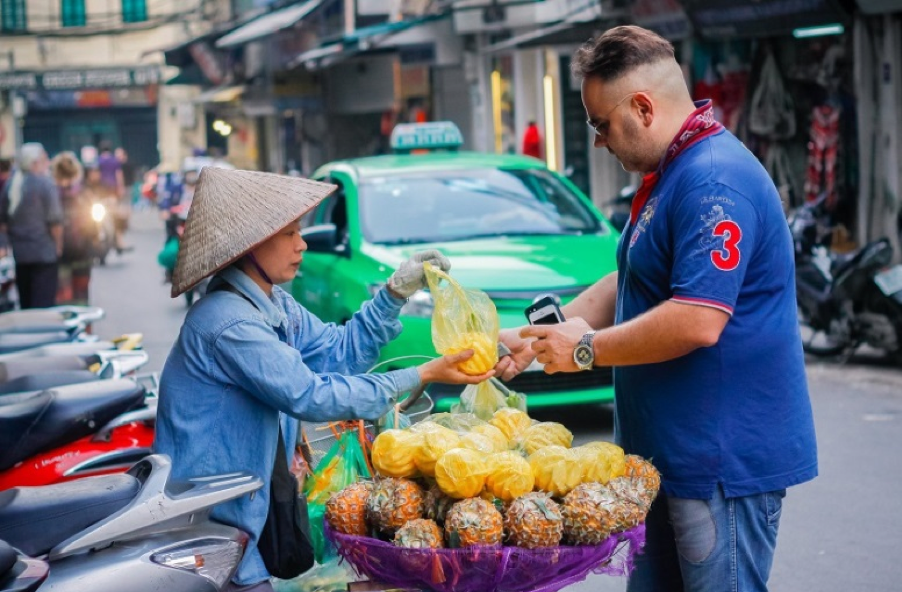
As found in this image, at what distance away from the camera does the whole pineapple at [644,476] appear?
9.80 ft

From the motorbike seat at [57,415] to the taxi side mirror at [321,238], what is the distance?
3.41m

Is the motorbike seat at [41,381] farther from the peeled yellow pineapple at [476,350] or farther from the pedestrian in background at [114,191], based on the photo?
the pedestrian in background at [114,191]

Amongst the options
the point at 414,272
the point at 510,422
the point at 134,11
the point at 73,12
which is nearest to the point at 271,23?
the point at 134,11

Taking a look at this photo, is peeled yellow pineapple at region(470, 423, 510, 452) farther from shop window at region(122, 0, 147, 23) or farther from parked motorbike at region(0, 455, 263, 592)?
shop window at region(122, 0, 147, 23)

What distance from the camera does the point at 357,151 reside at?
30.9 meters

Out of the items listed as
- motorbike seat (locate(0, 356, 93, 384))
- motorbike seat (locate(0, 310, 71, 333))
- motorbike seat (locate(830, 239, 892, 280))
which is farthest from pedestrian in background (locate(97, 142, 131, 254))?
motorbike seat (locate(0, 356, 93, 384))

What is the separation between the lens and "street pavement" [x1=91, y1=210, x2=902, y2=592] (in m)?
5.50

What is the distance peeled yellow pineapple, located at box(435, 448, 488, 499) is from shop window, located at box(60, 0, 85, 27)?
168 feet

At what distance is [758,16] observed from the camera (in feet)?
46.5

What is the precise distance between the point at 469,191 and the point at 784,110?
Result: 6.81 metres

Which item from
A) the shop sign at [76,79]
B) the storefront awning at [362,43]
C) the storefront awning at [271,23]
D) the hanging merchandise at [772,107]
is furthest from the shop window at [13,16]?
the hanging merchandise at [772,107]

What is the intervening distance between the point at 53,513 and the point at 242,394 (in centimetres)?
54

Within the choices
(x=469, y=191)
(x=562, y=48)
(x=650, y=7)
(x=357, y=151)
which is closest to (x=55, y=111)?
(x=357, y=151)

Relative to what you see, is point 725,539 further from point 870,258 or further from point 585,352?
point 870,258
